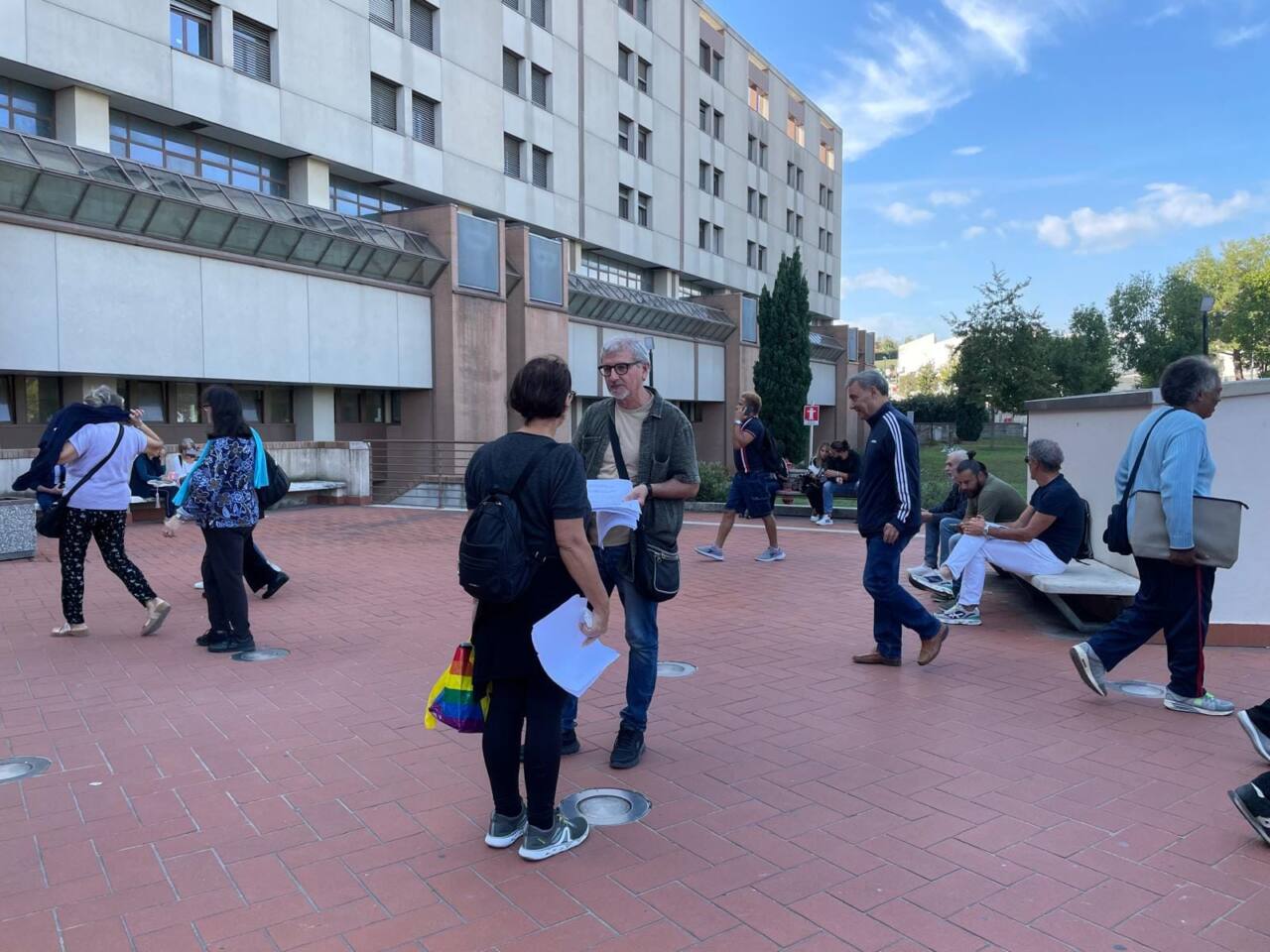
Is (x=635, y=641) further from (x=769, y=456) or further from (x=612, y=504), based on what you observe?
(x=769, y=456)

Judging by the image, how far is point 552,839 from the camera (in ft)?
10.9

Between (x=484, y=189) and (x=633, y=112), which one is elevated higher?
(x=633, y=112)

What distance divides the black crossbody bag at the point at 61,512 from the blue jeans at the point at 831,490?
10.5 metres

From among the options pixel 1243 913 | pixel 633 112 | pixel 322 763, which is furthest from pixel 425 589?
pixel 633 112

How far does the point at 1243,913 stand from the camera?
9.50 ft

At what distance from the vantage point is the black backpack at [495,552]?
9.87ft

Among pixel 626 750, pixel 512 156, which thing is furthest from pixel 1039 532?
pixel 512 156

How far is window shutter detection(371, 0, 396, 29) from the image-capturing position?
2264 centimetres

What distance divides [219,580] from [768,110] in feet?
147

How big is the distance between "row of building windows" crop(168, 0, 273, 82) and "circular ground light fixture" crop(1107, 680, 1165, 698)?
64.4 feet

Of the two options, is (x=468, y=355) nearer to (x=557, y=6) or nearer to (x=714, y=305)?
(x=557, y=6)

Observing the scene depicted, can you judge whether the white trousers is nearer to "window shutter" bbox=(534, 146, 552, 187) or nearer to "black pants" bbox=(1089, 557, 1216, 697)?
"black pants" bbox=(1089, 557, 1216, 697)

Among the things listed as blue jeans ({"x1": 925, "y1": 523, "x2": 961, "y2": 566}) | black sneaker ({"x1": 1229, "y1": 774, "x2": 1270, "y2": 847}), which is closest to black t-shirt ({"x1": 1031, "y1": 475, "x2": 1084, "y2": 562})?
blue jeans ({"x1": 925, "y1": 523, "x2": 961, "y2": 566})

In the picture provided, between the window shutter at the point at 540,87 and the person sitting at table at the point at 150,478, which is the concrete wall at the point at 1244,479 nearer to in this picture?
the person sitting at table at the point at 150,478
